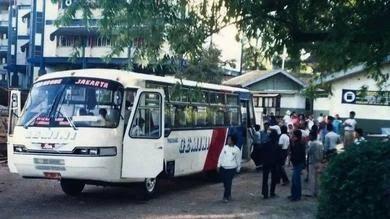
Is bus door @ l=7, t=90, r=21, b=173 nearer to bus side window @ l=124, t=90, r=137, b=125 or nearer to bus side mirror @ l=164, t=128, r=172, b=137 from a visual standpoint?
bus side window @ l=124, t=90, r=137, b=125

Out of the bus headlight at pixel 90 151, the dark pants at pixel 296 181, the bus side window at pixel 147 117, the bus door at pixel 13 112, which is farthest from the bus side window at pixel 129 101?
the dark pants at pixel 296 181

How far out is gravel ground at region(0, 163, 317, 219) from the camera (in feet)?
35.9

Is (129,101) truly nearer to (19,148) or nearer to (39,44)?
(19,148)

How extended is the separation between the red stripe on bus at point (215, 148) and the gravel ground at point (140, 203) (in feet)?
2.56

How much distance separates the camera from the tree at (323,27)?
25.0 feet

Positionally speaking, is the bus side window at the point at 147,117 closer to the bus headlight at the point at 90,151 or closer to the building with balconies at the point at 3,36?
the bus headlight at the point at 90,151

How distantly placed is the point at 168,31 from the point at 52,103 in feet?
16.0

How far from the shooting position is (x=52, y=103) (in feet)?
37.9

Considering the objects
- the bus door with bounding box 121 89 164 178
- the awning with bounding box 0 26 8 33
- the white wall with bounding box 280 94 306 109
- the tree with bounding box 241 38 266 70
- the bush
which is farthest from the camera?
the awning with bounding box 0 26 8 33

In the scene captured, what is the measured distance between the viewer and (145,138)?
11938 millimetres

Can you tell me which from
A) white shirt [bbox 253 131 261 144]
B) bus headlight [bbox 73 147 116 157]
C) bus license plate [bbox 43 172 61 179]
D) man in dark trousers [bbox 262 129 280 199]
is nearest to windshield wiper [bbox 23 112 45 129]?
bus license plate [bbox 43 172 61 179]

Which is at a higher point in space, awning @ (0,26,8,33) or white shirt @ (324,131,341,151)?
awning @ (0,26,8,33)

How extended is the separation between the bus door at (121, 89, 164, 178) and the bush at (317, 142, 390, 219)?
19.7 feet

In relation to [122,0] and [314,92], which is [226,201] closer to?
[314,92]
